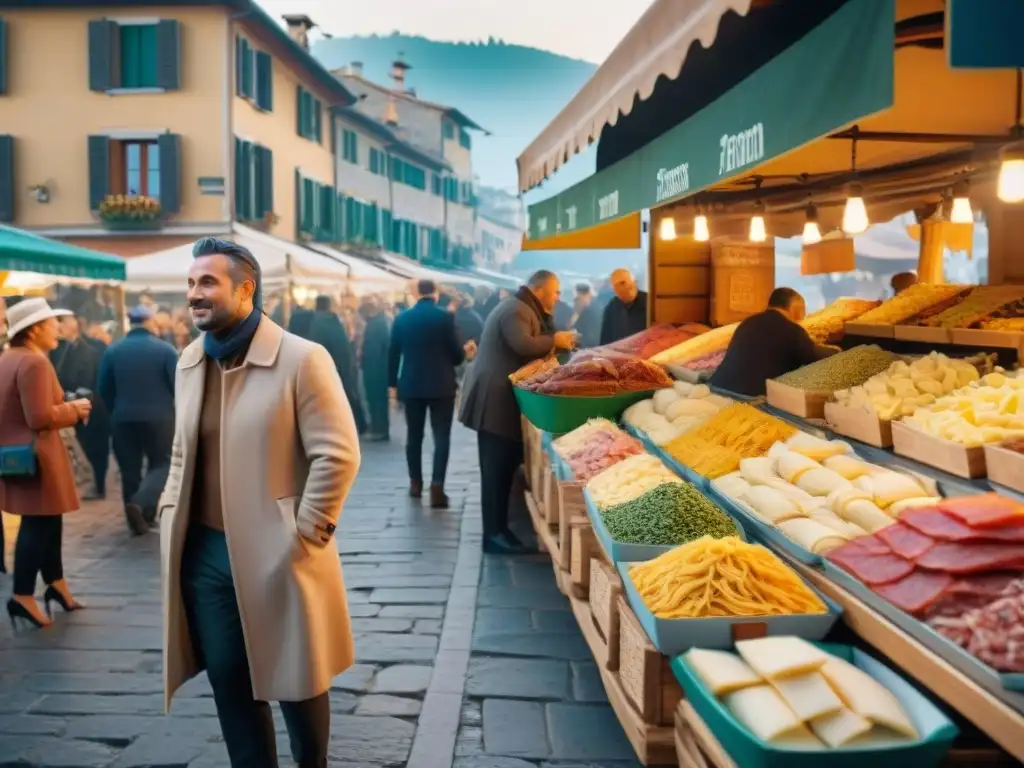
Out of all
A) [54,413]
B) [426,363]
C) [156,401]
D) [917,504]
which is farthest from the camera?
[426,363]

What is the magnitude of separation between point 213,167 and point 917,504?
21858mm

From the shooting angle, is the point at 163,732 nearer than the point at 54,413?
Yes

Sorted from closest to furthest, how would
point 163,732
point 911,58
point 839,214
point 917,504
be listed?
point 917,504 < point 163,732 < point 911,58 < point 839,214

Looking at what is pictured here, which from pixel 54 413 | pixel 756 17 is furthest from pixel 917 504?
pixel 54 413

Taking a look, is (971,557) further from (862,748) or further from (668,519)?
(668,519)

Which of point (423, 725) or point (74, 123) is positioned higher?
point (74, 123)

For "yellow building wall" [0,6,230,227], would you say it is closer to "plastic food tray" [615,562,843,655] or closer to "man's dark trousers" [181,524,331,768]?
"man's dark trousers" [181,524,331,768]

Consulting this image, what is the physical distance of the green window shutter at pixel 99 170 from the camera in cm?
2320

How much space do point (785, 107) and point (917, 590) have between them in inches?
61.8

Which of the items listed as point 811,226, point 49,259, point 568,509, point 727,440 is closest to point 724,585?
point 727,440

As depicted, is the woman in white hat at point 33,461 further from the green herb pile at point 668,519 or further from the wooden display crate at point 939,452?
the wooden display crate at point 939,452

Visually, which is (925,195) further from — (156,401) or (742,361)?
(156,401)

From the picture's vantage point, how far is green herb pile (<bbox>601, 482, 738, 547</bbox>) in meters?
4.19

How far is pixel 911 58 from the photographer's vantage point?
20.2 ft
